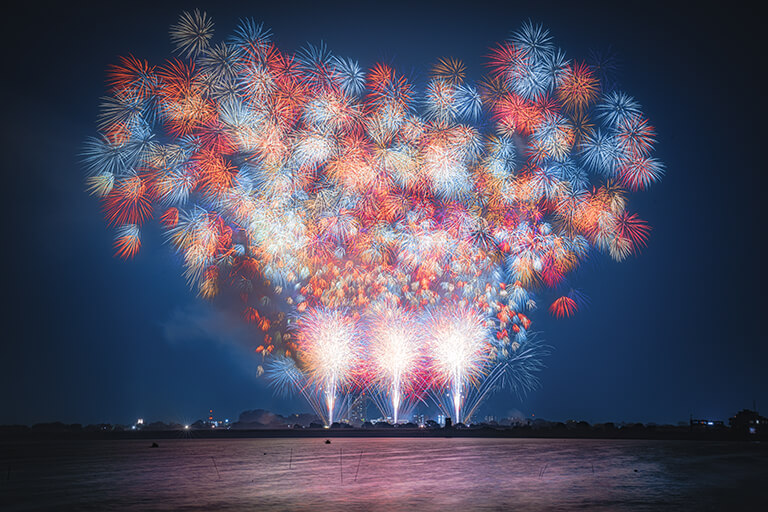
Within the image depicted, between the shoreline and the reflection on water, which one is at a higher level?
the reflection on water

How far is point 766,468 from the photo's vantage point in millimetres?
27891

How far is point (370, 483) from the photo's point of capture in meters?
19.4

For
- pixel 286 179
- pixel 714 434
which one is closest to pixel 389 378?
pixel 286 179

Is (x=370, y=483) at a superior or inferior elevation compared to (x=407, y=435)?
superior

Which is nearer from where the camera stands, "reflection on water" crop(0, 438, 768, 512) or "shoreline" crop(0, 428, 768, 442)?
"reflection on water" crop(0, 438, 768, 512)

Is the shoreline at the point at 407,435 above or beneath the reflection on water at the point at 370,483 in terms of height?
beneath

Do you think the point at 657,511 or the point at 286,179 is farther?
the point at 286,179

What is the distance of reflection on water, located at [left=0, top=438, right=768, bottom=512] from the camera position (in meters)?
15.4

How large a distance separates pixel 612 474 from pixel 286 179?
2685 cm

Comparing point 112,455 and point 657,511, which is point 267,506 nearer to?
point 657,511

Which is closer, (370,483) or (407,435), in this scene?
(370,483)

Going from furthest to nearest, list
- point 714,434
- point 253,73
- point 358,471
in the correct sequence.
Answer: point 714,434 < point 253,73 < point 358,471

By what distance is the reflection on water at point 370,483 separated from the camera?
15414mm

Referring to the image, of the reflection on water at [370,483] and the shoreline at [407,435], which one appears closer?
the reflection on water at [370,483]
